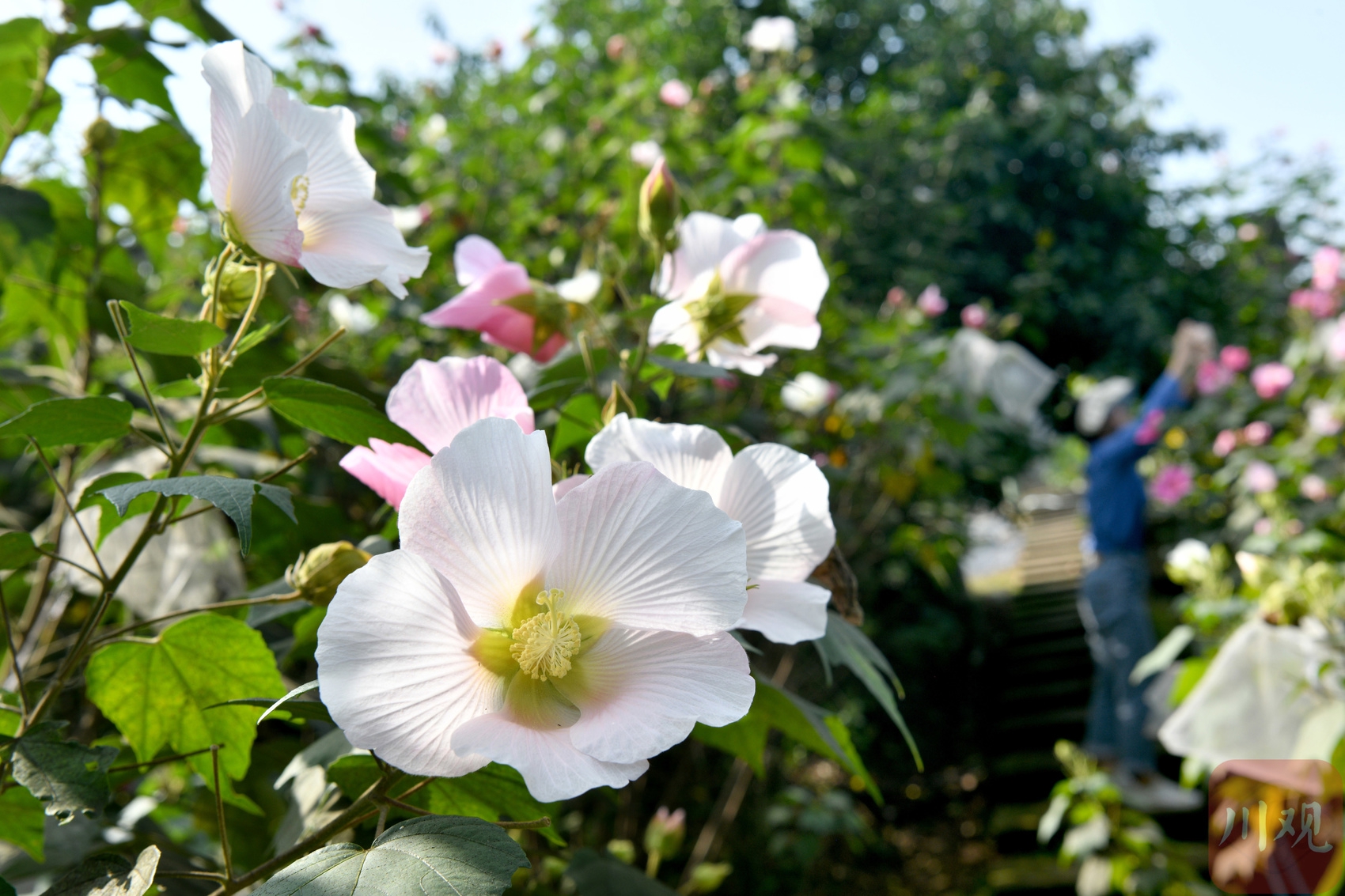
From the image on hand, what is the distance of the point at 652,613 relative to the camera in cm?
39

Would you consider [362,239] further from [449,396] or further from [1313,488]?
[1313,488]

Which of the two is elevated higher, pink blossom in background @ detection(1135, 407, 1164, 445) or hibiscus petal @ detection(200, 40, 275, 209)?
hibiscus petal @ detection(200, 40, 275, 209)

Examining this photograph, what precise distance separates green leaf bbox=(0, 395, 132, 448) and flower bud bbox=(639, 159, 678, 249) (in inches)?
15.5

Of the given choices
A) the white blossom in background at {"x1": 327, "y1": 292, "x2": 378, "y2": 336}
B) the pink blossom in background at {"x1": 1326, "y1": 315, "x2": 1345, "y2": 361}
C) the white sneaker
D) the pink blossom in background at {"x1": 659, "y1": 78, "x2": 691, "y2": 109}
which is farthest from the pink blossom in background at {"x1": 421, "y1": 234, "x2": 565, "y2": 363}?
the pink blossom in background at {"x1": 1326, "y1": 315, "x2": 1345, "y2": 361}

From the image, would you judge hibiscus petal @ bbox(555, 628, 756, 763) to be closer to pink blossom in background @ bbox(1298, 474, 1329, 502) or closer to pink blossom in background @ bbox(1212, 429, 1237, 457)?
pink blossom in background @ bbox(1298, 474, 1329, 502)

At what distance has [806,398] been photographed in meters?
2.38

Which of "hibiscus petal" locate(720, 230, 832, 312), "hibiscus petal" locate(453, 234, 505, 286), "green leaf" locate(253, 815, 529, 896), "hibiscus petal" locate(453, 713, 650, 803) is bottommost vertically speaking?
"green leaf" locate(253, 815, 529, 896)

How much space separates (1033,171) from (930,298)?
4.55 meters

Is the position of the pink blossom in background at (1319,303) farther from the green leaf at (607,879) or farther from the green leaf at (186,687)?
the green leaf at (186,687)

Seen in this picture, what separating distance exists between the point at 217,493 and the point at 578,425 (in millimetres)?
269

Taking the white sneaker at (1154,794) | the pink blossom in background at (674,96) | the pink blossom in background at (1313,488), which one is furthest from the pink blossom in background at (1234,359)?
the pink blossom in background at (674,96)

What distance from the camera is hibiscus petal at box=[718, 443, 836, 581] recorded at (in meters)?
0.46

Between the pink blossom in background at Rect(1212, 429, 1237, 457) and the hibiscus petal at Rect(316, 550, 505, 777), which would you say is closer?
the hibiscus petal at Rect(316, 550, 505, 777)

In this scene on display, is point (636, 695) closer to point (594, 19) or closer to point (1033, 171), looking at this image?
point (594, 19)
